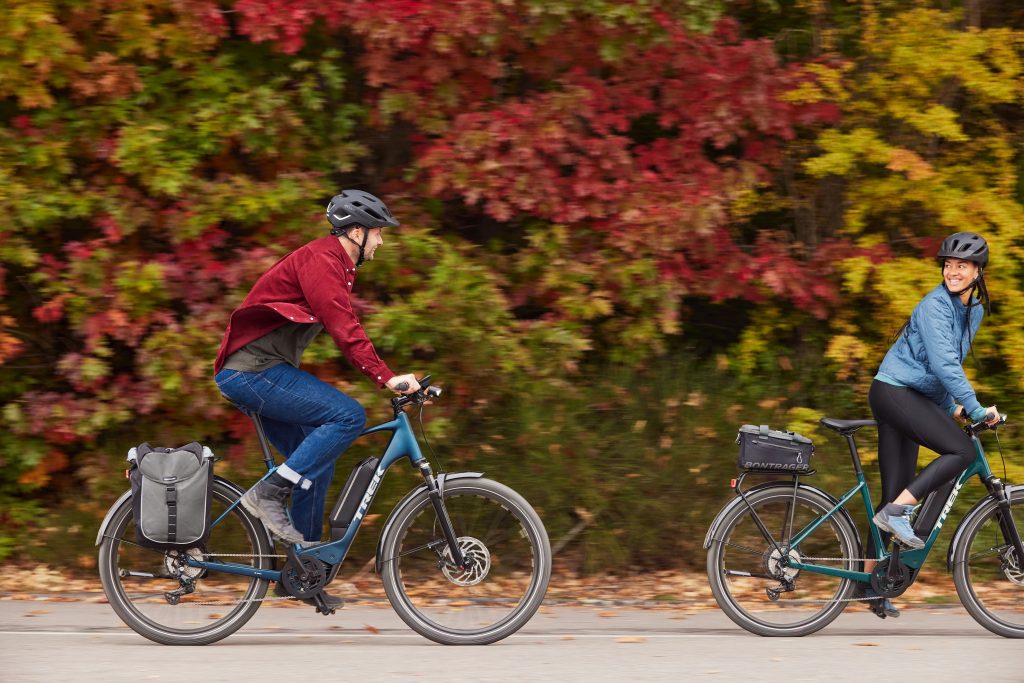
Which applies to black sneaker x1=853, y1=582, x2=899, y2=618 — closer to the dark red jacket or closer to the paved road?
the paved road

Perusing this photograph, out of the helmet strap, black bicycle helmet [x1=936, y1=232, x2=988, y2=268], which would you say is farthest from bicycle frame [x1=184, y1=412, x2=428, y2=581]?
black bicycle helmet [x1=936, y1=232, x2=988, y2=268]

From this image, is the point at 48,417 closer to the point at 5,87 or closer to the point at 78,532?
the point at 78,532

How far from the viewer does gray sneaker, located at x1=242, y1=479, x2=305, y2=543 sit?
6402 mm

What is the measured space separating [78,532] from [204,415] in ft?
3.59

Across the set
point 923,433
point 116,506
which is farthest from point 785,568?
point 116,506

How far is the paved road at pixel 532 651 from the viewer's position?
588cm

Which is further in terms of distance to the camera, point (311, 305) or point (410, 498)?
point (410, 498)

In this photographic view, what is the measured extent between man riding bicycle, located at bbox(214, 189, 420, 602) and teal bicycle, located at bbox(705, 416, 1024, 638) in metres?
1.92

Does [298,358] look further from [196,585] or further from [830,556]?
[830,556]

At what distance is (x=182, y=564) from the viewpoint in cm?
648

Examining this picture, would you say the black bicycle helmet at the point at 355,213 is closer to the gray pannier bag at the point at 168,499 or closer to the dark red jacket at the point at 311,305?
the dark red jacket at the point at 311,305

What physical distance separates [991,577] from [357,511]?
10.4 feet

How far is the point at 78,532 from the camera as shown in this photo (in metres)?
8.45

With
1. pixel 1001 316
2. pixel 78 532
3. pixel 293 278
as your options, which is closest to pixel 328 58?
pixel 293 278
